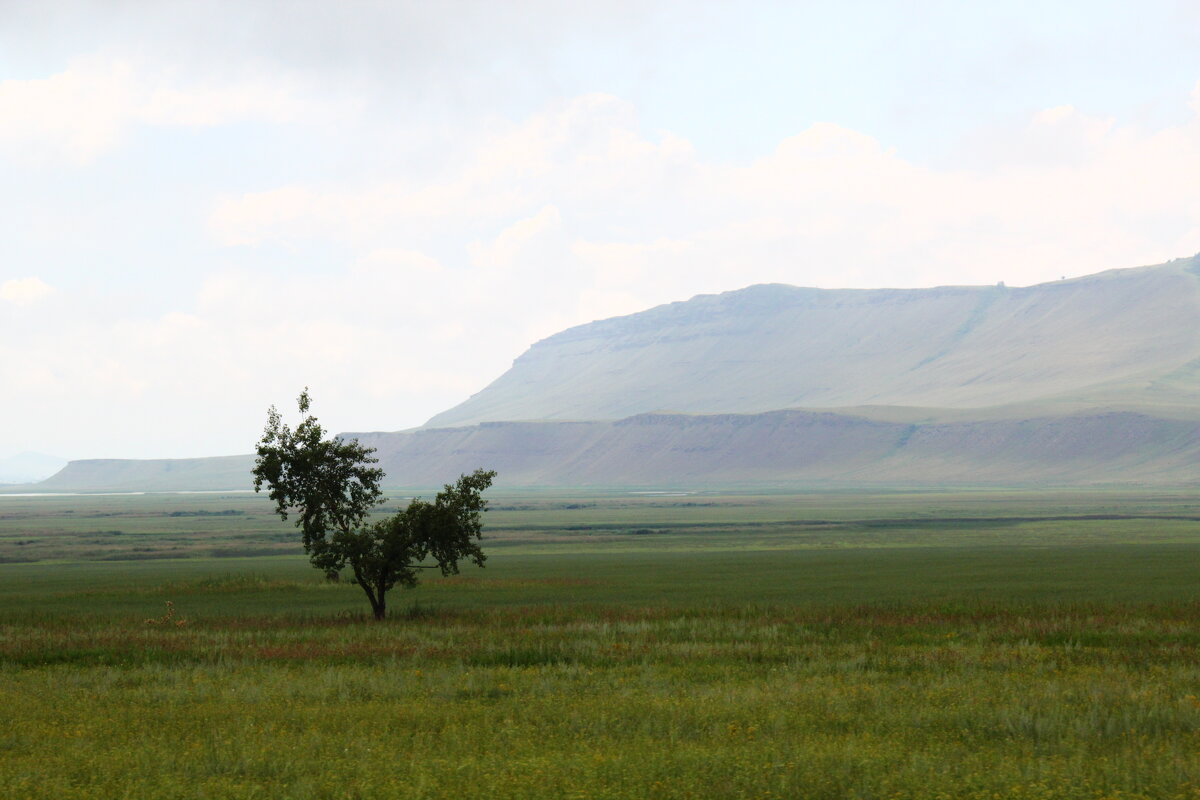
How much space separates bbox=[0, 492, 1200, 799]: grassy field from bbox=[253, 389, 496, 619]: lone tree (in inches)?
70.2

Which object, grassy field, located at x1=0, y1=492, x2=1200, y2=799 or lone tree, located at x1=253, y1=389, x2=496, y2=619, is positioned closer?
grassy field, located at x1=0, y1=492, x2=1200, y2=799

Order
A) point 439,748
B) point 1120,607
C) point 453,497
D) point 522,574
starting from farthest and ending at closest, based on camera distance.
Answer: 1. point 522,574
2. point 453,497
3. point 1120,607
4. point 439,748

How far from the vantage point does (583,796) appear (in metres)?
13.3

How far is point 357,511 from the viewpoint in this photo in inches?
1550

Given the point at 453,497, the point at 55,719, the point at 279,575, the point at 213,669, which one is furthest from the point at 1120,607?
the point at 279,575

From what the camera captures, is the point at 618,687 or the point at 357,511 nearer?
the point at 618,687

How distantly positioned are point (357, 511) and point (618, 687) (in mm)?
19626

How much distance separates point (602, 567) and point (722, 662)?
38.5m

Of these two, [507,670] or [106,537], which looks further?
[106,537]

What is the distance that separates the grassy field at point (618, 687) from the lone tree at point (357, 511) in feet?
5.85

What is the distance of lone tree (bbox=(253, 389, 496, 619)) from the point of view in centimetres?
3803

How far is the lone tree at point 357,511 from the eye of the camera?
3803cm

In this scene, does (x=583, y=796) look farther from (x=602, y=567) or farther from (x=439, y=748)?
(x=602, y=567)

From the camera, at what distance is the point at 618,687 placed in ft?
71.3
